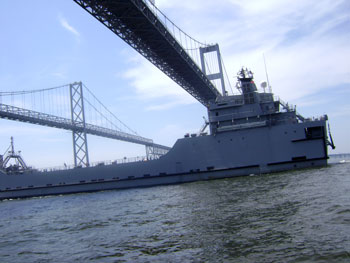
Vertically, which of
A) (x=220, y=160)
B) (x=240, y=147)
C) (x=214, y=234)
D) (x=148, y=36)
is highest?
(x=148, y=36)

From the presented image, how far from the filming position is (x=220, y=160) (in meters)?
22.7

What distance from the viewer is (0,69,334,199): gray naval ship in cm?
2130

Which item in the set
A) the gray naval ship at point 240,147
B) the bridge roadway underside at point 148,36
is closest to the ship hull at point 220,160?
the gray naval ship at point 240,147

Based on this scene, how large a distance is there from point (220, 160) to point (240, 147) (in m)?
1.92

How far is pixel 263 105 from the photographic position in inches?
907

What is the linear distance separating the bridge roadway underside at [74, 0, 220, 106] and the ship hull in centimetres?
1105

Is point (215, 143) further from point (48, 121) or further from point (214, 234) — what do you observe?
point (48, 121)

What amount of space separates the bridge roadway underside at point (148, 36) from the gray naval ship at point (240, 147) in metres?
9.06

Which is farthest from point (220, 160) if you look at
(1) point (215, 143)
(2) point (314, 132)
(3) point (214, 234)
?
(3) point (214, 234)

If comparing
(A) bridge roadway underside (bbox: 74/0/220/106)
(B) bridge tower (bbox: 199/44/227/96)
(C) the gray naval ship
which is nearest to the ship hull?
(C) the gray naval ship

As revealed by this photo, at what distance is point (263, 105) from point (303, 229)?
59.7ft

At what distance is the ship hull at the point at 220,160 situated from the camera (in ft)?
69.7

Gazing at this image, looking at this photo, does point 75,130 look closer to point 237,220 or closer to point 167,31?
point 167,31

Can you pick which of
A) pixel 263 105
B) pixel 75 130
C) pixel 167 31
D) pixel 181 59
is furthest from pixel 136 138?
pixel 263 105
